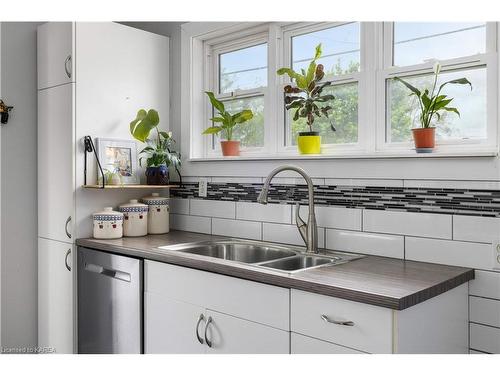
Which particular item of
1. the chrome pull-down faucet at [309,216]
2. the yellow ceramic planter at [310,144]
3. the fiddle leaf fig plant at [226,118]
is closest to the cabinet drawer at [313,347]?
the chrome pull-down faucet at [309,216]

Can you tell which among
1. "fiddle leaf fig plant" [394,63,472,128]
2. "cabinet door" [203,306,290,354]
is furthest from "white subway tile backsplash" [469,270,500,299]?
"cabinet door" [203,306,290,354]

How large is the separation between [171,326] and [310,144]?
1.11 metres

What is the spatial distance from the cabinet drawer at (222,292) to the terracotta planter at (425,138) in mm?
882

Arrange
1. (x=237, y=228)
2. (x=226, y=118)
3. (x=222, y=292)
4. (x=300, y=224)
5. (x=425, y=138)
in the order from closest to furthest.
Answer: (x=222, y=292) → (x=425, y=138) → (x=300, y=224) → (x=237, y=228) → (x=226, y=118)

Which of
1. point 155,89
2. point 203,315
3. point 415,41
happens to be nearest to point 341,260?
point 203,315

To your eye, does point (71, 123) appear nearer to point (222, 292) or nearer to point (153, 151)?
point (153, 151)

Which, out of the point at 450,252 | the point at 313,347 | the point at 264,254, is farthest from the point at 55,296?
the point at 450,252

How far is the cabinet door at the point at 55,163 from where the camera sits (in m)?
2.73

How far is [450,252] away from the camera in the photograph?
78.1 inches

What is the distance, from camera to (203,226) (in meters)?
3.00

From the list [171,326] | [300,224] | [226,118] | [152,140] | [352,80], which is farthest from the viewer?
[152,140]

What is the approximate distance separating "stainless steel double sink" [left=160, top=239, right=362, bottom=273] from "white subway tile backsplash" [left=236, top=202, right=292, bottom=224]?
0.14m

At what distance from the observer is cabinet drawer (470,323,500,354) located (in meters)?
1.86

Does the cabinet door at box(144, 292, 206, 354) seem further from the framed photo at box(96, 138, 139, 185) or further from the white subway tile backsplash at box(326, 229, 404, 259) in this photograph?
the framed photo at box(96, 138, 139, 185)
